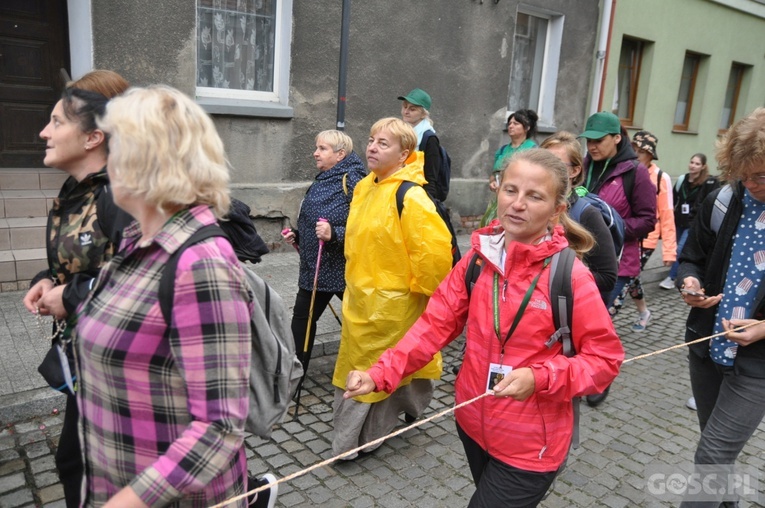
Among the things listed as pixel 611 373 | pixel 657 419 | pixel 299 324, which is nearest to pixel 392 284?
pixel 299 324

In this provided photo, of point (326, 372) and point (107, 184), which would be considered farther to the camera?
point (326, 372)

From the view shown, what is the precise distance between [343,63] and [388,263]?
5068mm

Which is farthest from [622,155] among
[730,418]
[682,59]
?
[682,59]

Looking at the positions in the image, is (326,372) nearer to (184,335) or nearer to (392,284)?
(392,284)

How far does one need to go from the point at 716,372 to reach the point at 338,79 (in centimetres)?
609

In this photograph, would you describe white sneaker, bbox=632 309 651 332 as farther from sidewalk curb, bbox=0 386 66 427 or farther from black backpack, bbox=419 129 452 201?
sidewalk curb, bbox=0 386 66 427

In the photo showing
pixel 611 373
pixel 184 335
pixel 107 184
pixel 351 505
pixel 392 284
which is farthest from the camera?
pixel 392 284

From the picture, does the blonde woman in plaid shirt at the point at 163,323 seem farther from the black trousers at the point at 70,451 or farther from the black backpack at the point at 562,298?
the black backpack at the point at 562,298

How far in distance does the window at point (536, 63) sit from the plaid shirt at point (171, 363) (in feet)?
32.5

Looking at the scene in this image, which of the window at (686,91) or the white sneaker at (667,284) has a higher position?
the window at (686,91)

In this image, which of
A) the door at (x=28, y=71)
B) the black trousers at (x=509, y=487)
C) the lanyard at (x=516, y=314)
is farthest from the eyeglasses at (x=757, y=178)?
the door at (x=28, y=71)

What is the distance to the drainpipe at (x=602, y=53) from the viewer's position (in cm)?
1099

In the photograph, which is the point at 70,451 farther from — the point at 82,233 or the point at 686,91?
the point at 686,91

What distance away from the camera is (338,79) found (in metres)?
7.86
